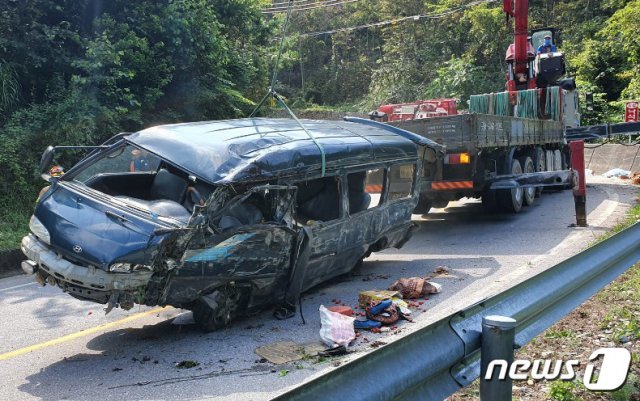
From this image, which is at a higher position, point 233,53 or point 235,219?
point 233,53

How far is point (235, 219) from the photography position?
568cm

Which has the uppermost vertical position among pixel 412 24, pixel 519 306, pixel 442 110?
pixel 412 24

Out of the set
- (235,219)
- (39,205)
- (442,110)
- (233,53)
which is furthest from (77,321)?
(233,53)

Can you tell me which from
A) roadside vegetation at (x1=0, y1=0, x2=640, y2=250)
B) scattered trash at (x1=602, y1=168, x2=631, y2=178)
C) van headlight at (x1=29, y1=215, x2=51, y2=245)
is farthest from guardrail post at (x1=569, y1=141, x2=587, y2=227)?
scattered trash at (x1=602, y1=168, x2=631, y2=178)

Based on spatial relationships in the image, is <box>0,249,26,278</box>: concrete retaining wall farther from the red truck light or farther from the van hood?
the red truck light

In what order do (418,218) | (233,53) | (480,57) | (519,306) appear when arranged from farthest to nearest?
(480,57)
(233,53)
(418,218)
(519,306)

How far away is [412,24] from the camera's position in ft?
129

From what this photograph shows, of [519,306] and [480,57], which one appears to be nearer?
[519,306]

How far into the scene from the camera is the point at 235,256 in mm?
5527

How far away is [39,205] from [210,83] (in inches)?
449

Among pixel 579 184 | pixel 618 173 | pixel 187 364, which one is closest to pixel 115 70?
pixel 579 184

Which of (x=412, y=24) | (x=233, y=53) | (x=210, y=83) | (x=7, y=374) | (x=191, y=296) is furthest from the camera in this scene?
(x=412, y=24)

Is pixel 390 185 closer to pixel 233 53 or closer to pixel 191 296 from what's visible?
pixel 191 296

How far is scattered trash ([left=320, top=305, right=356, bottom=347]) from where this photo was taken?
5.27m
